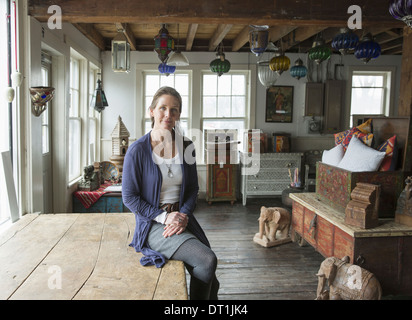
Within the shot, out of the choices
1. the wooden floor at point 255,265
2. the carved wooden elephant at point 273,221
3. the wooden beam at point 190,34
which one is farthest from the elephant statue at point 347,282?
the wooden beam at point 190,34

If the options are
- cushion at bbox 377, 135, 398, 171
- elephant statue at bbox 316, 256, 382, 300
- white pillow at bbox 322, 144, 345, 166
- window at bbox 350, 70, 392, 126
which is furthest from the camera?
window at bbox 350, 70, 392, 126

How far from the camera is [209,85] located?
724cm

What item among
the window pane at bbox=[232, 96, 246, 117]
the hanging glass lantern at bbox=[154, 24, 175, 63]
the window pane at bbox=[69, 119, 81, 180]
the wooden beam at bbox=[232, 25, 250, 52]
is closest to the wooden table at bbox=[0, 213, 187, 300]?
the hanging glass lantern at bbox=[154, 24, 175, 63]

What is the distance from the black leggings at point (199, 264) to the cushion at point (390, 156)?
1841mm

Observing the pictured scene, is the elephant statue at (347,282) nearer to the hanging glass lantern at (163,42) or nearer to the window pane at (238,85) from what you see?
the hanging glass lantern at (163,42)

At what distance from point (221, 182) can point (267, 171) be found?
0.93 metres

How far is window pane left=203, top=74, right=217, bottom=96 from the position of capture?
23.7 feet

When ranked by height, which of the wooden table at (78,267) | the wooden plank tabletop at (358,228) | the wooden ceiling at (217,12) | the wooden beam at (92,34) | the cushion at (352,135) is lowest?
the wooden table at (78,267)

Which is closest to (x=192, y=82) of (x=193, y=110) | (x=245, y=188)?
(x=193, y=110)

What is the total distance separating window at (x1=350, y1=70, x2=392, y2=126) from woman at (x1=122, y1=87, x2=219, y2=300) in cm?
626

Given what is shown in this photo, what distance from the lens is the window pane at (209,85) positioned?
23.7 ft

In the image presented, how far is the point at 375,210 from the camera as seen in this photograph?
2717 millimetres

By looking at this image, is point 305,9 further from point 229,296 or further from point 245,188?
point 245,188

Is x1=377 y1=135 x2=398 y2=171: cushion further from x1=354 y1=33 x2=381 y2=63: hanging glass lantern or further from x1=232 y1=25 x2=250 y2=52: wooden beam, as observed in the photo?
x1=232 y1=25 x2=250 y2=52: wooden beam
